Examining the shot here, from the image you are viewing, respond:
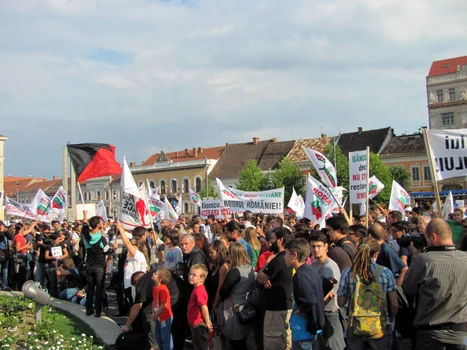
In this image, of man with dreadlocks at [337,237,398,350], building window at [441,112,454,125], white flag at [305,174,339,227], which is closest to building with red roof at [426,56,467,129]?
building window at [441,112,454,125]

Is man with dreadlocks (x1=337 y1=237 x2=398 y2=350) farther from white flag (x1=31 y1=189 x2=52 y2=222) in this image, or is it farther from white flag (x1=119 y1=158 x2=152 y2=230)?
white flag (x1=31 y1=189 x2=52 y2=222)

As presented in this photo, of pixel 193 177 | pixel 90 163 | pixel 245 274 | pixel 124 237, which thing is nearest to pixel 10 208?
pixel 90 163

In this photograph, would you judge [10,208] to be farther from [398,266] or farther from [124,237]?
[398,266]

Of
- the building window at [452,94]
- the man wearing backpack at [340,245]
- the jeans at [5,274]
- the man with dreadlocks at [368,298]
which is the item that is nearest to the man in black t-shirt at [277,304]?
the man wearing backpack at [340,245]

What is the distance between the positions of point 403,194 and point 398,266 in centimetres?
1175

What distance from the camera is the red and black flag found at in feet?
42.8

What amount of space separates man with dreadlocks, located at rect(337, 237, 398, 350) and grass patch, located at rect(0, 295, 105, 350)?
399cm

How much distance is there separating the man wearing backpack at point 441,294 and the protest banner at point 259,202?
1249 cm

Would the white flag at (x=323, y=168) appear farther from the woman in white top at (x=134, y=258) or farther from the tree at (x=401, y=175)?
the tree at (x=401, y=175)

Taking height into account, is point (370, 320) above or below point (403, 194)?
below

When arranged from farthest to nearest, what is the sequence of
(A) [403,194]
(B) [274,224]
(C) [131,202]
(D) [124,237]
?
(A) [403,194] < (C) [131,202] < (B) [274,224] < (D) [124,237]

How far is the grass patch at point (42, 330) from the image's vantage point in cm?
766

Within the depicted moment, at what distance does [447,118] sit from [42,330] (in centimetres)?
6468

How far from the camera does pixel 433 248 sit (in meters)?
4.47
